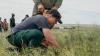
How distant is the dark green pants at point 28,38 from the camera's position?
21.5ft

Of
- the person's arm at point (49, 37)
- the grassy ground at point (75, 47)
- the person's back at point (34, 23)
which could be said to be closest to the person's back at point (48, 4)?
the person's back at point (34, 23)

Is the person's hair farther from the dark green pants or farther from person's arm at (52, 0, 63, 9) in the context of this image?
person's arm at (52, 0, 63, 9)

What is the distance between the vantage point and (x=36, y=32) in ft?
21.4

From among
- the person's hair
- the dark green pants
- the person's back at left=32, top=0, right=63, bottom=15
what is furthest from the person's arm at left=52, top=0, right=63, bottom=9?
the dark green pants

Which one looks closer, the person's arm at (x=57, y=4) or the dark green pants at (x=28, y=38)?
the dark green pants at (x=28, y=38)

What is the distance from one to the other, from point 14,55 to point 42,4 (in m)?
2.01

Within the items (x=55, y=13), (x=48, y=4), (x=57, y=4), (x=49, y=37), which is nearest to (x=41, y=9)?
(x=55, y=13)

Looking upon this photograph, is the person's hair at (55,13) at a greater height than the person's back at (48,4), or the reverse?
the person's back at (48,4)

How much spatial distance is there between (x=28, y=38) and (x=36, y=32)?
7.1 inches

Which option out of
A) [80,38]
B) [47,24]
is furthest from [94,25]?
[47,24]

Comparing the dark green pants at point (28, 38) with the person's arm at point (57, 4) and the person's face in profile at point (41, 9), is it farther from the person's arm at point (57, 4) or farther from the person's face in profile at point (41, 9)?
the person's arm at point (57, 4)

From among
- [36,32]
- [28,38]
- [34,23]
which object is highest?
[34,23]

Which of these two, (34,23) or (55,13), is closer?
(34,23)

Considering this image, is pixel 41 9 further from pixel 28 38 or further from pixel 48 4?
pixel 28 38
